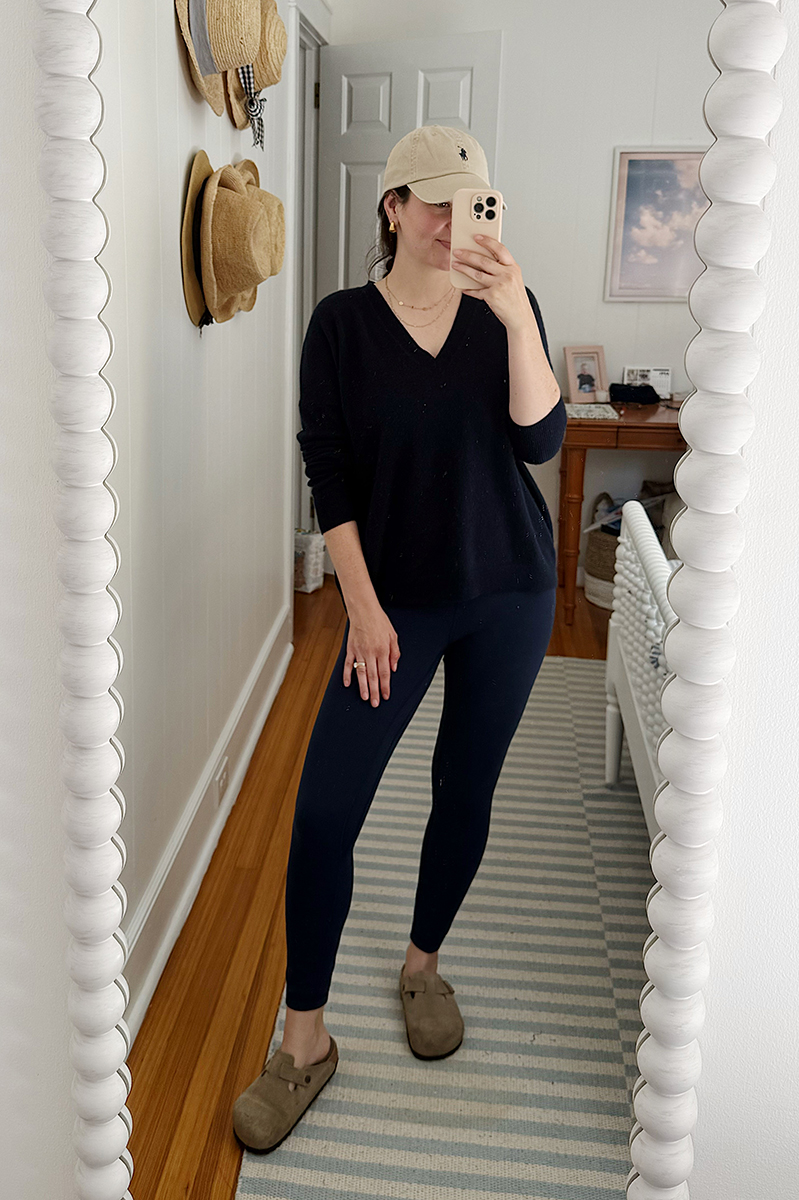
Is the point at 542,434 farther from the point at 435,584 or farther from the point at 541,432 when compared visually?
the point at 435,584

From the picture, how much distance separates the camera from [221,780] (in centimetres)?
174

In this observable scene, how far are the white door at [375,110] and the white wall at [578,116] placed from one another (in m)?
0.02

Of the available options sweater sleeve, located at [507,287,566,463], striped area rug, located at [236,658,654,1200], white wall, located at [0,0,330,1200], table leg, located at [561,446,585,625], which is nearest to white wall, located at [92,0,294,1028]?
white wall, located at [0,0,330,1200]

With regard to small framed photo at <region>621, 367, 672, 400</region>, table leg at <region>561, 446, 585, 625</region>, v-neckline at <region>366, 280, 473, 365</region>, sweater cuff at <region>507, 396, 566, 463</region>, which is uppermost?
v-neckline at <region>366, 280, 473, 365</region>

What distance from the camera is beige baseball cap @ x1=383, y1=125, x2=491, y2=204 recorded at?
93 cm

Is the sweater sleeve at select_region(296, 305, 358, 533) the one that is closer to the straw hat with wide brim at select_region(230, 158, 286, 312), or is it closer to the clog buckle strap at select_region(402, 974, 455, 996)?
the straw hat with wide brim at select_region(230, 158, 286, 312)

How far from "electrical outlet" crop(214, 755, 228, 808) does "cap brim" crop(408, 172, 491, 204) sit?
1.10 metres

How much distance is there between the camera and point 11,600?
856 mm

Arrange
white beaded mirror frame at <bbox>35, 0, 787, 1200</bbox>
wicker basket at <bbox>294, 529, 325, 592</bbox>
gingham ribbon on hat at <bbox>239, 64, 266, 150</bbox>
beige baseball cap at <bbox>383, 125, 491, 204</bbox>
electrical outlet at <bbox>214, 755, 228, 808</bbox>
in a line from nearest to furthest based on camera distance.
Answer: white beaded mirror frame at <bbox>35, 0, 787, 1200</bbox> < beige baseball cap at <bbox>383, 125, 491, 204</bbox> < gingham ribbon on hat at <bbox>239, 64, 266, 150</bbox> < electrical outlet at <bbox>214, 755, 228, 808</bbox> < wicker basket at <bbox>294, 529, 325, 592</bbox>

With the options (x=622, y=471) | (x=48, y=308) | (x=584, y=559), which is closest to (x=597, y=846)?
(x=584, y=559)

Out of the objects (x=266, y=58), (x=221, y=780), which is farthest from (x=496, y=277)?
(x=221, y=780)

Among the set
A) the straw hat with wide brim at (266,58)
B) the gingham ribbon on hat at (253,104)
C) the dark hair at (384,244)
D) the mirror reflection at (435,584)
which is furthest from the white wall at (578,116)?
the gingham ribbon on hat at (253,104)

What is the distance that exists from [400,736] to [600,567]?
43 centimetres

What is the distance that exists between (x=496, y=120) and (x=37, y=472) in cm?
62
